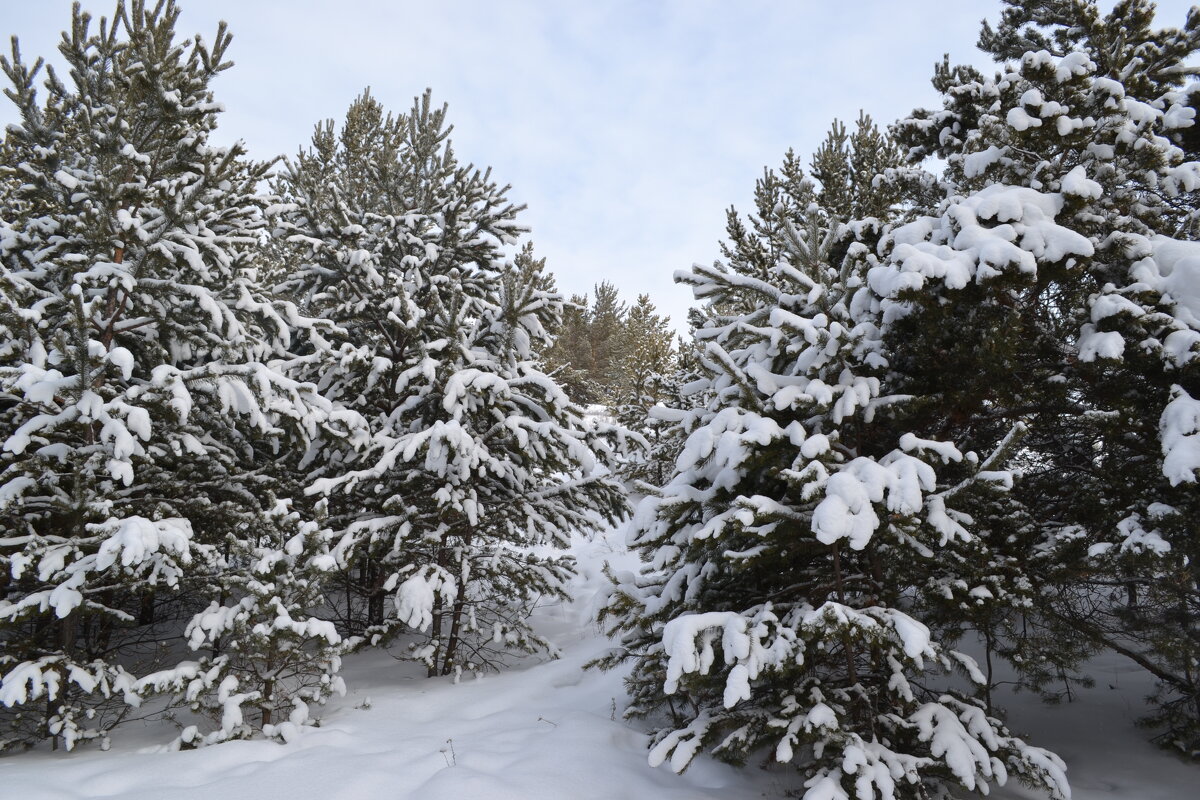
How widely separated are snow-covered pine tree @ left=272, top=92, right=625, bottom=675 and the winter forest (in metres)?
0.08

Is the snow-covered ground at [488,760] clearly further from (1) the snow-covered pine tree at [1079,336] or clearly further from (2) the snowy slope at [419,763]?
(1) the snow-covered pine tree at [1079,336]

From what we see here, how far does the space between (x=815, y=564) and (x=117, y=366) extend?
6.39m

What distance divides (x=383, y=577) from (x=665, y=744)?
619 centimetres

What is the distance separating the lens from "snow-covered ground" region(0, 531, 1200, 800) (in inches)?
166

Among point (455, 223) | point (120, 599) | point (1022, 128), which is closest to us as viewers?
point (1022, 128)

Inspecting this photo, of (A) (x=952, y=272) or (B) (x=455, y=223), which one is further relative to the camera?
(B) (x=455, y=223)

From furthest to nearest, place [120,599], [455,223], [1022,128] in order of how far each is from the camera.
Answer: [455,223]
[120,599]
[1022,128]

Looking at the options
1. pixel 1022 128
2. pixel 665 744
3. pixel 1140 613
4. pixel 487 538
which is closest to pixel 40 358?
pixel 487 538

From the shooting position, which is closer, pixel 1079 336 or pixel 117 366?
pixel 1079 336

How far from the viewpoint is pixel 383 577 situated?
896 cm

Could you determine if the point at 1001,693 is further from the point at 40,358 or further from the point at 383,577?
the point at 40,358

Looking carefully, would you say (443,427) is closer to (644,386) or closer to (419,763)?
(419,763)

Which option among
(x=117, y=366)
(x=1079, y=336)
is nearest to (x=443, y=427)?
(x=117, y=366)

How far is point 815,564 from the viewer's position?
16.6 feet
